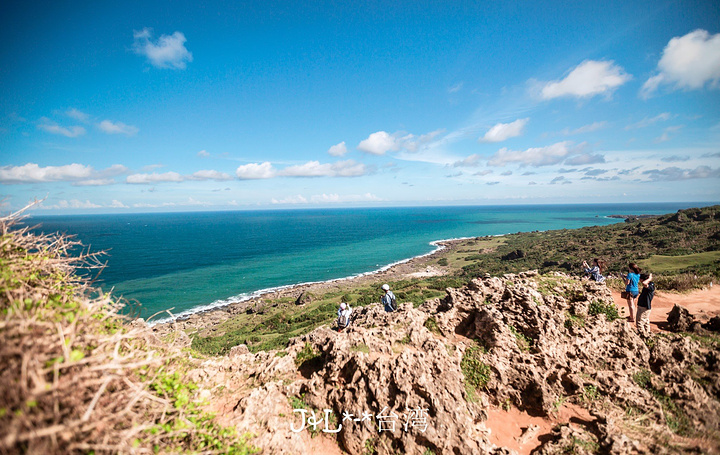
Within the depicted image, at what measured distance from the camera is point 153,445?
3.84m

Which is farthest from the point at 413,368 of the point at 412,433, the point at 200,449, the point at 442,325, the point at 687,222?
the point at 687,222

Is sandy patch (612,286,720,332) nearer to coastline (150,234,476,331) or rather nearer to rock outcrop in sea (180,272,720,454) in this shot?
rock outcrop in sea (180,272,720,454)

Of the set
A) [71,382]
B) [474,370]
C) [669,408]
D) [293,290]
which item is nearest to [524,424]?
[474,370]

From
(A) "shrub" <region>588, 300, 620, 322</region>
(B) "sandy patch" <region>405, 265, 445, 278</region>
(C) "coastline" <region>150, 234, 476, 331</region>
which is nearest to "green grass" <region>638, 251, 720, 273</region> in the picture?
(A) "shrub" <region>588, 300, 620, 322</region>

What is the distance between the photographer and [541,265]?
4584cm

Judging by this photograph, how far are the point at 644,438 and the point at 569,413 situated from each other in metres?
1.67

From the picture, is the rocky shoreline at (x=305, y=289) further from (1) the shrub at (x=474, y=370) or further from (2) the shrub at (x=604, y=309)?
(2) the shrub at (x=604, y=309)

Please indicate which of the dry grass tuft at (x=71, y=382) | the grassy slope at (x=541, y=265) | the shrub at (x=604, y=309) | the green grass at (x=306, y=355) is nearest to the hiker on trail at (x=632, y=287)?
the shrub at (x=604, y=309)

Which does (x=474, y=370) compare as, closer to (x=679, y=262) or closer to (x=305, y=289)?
(x=679, y=262)

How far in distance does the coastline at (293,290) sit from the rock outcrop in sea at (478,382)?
25.4 m

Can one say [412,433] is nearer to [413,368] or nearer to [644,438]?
[413,368]

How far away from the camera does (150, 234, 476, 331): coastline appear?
35688 mm

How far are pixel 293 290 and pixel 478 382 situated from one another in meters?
40.3

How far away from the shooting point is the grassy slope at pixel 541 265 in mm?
26203
